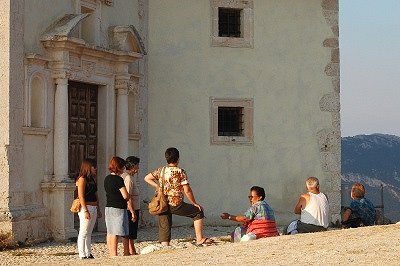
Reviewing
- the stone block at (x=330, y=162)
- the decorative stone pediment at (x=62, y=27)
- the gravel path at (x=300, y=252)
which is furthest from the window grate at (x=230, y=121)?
the gravel path at (x=300, y=252)

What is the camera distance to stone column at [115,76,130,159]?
55.0 feet

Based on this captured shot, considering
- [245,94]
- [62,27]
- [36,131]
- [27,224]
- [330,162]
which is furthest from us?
[330,162]

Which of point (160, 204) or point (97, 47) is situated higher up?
point (97, 47)

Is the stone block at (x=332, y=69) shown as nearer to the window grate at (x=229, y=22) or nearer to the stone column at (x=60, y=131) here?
the window grate at (x=229, y=22)

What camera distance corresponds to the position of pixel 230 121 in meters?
18.9

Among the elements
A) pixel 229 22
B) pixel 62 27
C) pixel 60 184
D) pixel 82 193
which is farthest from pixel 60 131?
pixel 229 22

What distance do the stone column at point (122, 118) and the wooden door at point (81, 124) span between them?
1.40ft

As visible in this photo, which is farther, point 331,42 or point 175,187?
point 331,42

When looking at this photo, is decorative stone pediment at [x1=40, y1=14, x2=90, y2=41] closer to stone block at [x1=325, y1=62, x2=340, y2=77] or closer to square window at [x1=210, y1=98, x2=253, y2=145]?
square window at [x1=210, y1=98, x2=253, y2=145]

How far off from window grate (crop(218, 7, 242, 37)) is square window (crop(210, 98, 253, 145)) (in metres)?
1.37

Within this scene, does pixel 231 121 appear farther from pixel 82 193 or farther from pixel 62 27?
pixel 82 193

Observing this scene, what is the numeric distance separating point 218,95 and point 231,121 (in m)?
0.64

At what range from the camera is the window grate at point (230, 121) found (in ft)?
61.8

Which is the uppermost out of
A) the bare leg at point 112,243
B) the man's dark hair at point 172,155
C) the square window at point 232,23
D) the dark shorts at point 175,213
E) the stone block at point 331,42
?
the square window at point 232,23
